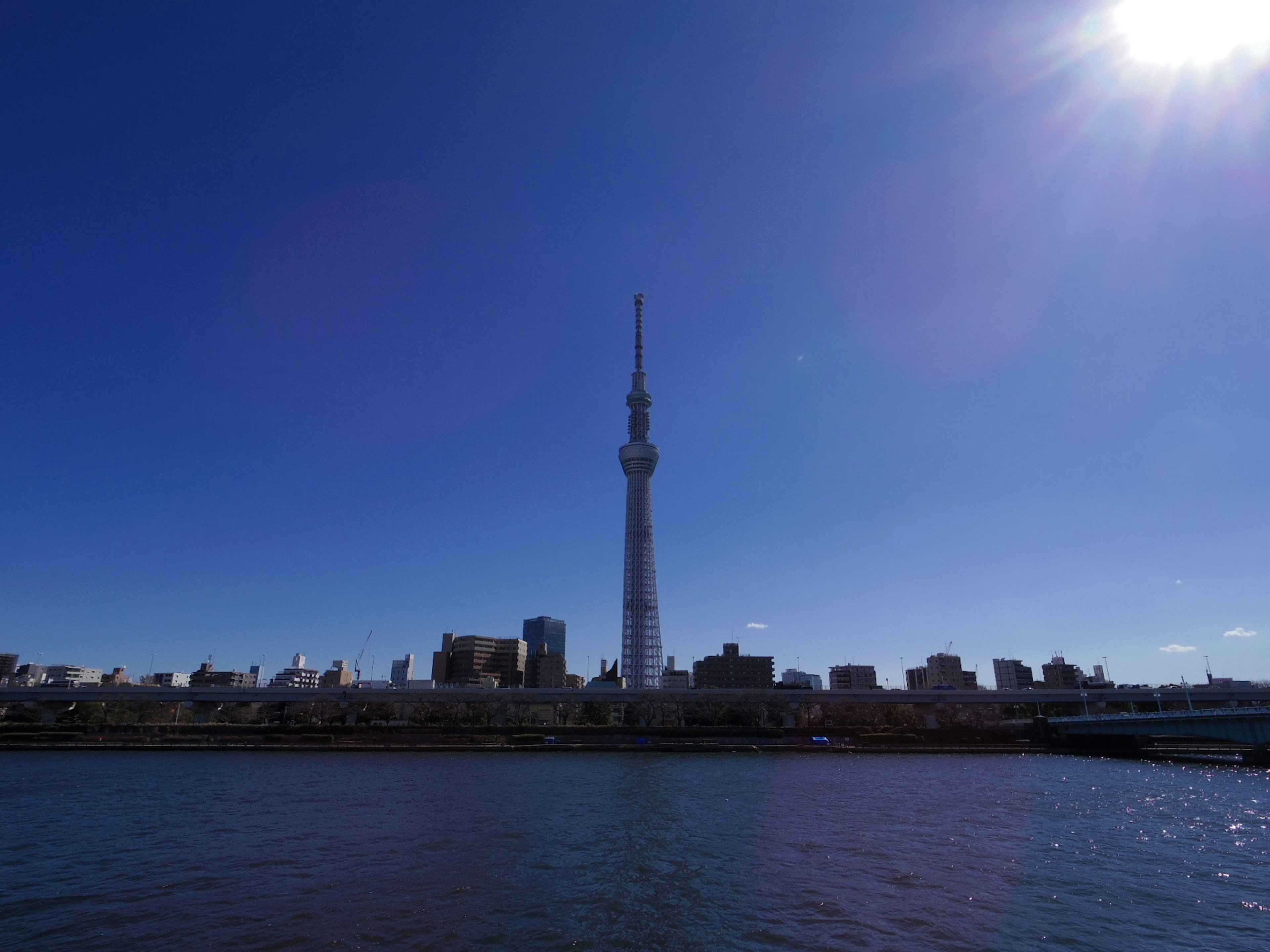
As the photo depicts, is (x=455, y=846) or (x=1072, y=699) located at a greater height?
(x=1072, y=699)

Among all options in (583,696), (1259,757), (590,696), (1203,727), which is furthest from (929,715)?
(583,696)

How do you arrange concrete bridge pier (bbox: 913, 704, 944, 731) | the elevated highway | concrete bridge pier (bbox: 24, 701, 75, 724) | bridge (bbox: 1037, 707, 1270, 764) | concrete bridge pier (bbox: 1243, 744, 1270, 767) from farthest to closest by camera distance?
the elevated highway
concrete bridge pier (bbox: 913, 704, 944, 731)
concrete bridge pier (bbox: 24, 701, 75, 724)
concrete bridge pier (bbox: 1243, 744, 1270, 767)
bridge (bbox: 1037, 707, 1270, 764)

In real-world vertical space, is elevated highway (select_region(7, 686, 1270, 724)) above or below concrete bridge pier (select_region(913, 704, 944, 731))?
above

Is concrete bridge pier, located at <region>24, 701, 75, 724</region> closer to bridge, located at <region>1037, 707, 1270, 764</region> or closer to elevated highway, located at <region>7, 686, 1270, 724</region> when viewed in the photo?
elevated highway, located at <region>7, 686, 1270, 724</region>

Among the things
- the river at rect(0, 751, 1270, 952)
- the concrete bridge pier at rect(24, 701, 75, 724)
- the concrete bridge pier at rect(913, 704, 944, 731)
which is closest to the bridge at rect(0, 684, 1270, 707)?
the concrete bridge pier at rect(24, 701, 75, 724)

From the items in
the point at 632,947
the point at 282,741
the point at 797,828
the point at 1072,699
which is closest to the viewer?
the point at 632,947

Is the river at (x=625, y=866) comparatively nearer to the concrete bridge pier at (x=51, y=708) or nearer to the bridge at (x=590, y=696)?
the bridge at (x=590, y=696)

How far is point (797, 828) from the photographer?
3491 centimetres

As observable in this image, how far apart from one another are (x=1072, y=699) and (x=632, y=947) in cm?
14324

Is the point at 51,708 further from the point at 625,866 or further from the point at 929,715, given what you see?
the point at 929,715

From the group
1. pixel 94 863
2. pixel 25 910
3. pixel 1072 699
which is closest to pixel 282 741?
pixel 94 863

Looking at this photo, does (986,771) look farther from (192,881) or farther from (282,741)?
(282,741)

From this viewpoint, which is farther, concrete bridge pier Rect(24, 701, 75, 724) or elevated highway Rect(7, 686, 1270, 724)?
elevated highway Rect(7, 686, 1270, 724)

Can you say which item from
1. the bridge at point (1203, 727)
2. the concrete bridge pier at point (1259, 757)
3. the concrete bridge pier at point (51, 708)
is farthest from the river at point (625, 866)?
the concrete bridge pier at point (51, 708)
